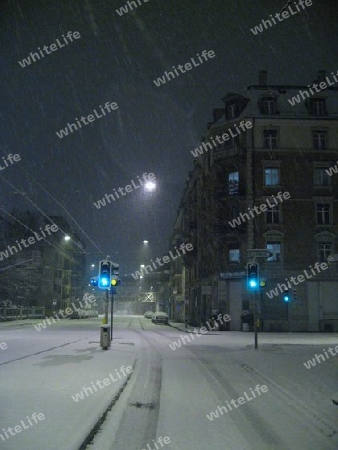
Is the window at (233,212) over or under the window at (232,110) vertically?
under

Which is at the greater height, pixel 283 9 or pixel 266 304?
pixel 283 9

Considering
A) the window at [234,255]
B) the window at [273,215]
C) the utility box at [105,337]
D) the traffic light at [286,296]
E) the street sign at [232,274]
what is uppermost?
the window at [273,215]

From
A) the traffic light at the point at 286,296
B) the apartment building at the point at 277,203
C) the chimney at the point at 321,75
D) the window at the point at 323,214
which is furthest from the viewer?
the chimney at the point at 321,75

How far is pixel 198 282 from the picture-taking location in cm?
4841

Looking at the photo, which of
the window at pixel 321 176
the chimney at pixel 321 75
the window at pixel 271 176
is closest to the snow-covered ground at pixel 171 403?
the window at pixel 271 176

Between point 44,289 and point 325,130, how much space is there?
57.5 metres

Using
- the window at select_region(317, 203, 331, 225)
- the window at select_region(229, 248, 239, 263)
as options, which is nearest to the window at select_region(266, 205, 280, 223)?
the window at select_region(317, 203, 331, 225)

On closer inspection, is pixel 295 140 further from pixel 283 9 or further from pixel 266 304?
pixel 283 9

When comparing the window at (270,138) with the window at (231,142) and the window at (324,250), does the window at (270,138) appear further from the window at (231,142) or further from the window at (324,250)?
the window at (324,250)

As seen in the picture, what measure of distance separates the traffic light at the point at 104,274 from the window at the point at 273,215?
70.4 feet

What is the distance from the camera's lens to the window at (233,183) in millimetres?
39688

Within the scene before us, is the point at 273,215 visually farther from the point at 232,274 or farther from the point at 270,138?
the point at 270,138

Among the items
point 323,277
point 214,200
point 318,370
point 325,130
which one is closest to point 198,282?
point 214,200

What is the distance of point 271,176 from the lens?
129 feet
